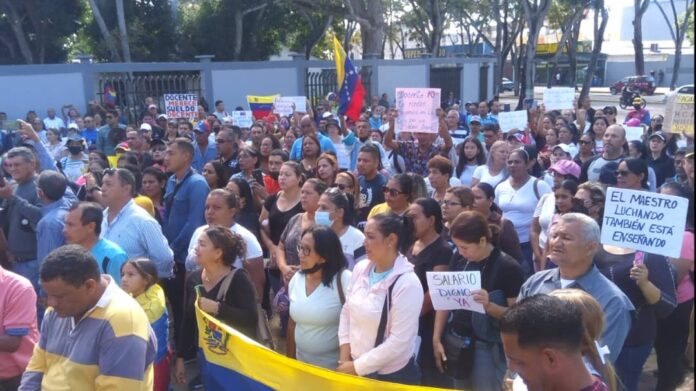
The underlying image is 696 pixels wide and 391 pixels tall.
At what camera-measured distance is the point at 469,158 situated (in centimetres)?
742

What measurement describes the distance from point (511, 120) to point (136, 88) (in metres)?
13.0

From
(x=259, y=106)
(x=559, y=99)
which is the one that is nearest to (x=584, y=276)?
(x=559, y=99)

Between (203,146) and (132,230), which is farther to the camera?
(203,146)

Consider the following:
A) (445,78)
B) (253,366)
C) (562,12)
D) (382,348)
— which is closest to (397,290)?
(382,348)

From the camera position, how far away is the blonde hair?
8.12 feet

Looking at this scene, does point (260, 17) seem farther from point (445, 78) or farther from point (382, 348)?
point (382, 348)

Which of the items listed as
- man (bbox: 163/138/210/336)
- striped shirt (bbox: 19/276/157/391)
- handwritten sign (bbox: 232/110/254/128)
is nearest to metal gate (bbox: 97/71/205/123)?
handwritten sign (bbox: 232/110/254/128)

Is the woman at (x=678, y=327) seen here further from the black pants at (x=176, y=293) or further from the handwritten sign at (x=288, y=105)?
the handwritten sign at (x=288, y=105)

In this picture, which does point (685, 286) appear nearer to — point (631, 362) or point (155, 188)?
point (631, 362)

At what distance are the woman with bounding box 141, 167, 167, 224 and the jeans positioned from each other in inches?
157

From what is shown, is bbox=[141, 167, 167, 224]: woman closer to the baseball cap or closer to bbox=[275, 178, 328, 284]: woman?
bbox=[275, 178, 328, 284]: woman

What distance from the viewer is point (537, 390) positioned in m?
2.22

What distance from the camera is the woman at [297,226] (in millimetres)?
5082

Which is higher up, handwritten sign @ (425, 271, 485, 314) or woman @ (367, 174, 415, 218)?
woman @ (367, 174, 415, 218)
